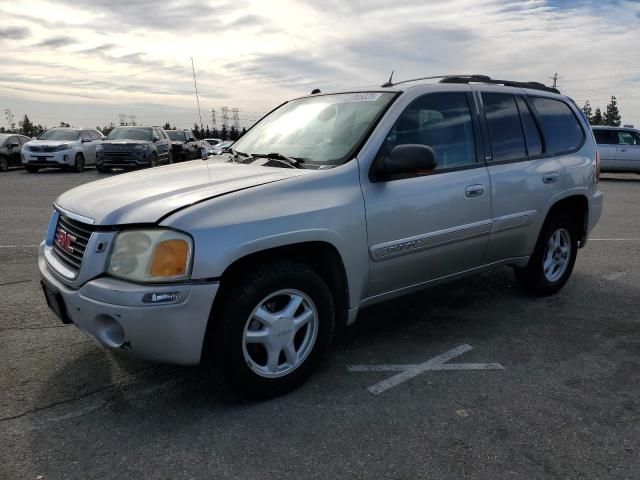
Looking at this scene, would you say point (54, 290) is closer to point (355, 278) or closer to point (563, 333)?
point (355, 278)

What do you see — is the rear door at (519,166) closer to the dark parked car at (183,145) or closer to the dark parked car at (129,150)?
the dark parked car at (129,150)

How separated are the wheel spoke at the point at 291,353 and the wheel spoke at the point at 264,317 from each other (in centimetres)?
20

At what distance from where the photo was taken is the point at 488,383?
331 cm

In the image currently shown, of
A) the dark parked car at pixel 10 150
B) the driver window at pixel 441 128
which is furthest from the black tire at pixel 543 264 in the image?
the dark parked car at pixel 10 150

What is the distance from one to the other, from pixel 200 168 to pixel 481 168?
1.99 metres

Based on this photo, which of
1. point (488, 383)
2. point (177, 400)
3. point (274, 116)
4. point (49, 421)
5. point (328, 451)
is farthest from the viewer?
point (274, 116)

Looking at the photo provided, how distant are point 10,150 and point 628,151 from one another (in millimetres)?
21600

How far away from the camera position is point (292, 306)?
120 inches

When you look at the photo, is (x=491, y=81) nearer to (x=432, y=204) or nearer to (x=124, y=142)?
→ (x=432, y=204)

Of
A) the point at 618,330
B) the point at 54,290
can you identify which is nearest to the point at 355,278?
the point at 54,290

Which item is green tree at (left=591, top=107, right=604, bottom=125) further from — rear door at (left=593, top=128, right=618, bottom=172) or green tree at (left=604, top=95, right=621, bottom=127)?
rear door at (left=593, top=128, right=618, bottom=172)

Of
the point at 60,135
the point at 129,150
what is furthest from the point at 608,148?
the point at 60,135

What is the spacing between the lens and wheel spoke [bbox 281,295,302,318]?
303 cm

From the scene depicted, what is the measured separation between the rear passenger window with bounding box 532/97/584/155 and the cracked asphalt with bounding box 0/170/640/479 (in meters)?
1.42
